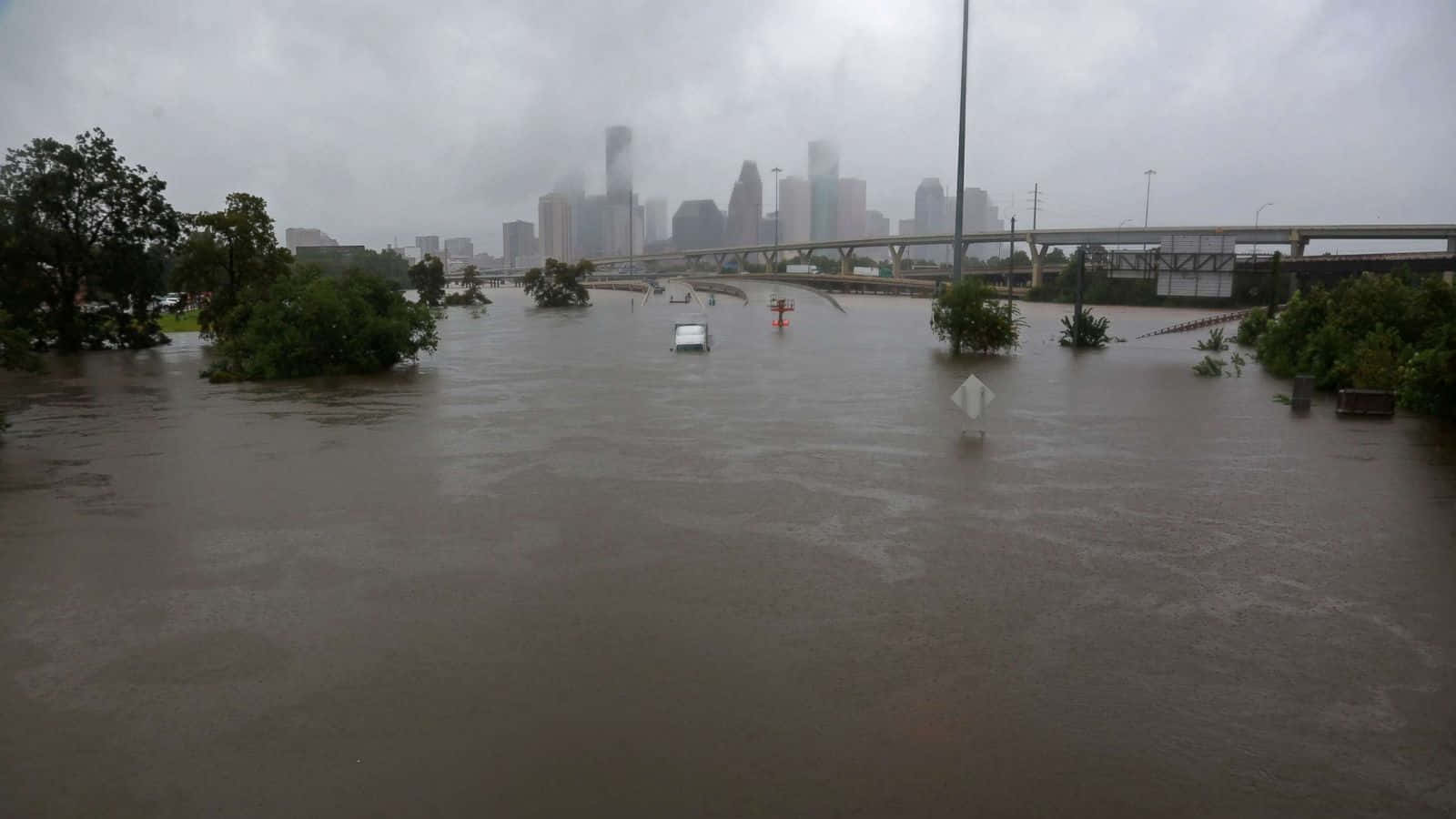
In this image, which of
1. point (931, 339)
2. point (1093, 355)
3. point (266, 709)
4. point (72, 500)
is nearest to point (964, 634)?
point (266, 709)

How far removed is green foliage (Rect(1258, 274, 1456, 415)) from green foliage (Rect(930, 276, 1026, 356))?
9.41m

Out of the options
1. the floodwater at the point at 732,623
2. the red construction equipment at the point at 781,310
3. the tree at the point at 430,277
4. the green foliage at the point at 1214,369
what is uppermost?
the tree at the point at 430,277

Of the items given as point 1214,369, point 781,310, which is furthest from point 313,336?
point 781,310

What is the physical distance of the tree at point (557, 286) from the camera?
111 metres

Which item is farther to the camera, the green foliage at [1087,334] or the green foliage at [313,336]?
the green foliage at [1087,334]

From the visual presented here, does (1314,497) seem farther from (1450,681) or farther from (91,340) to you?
(91,340)

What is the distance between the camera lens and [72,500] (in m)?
14.4

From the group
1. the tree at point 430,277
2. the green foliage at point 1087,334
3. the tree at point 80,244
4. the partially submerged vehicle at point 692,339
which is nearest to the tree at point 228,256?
the tree at point 80,244

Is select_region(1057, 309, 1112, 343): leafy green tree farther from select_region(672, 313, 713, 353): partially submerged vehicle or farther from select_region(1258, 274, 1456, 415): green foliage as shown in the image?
select_region(672, 313, 713, 353): partially submerged vehicle

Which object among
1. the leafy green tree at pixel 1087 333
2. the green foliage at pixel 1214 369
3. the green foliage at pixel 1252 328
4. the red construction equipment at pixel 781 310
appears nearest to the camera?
the green foliage at pixel 1214 369

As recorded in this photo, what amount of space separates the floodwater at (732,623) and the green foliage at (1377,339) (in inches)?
138

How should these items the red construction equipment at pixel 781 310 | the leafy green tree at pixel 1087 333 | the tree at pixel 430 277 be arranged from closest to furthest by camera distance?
the leafy green tree at pixel 1087 333, the red construction equipment at pixel 781 310, the tree at pixel 430 277

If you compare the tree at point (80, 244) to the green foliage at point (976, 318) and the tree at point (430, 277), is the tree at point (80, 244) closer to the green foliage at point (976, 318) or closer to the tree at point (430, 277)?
the green foliage at point (976, 318)

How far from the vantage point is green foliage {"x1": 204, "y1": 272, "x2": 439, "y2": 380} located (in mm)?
33281
